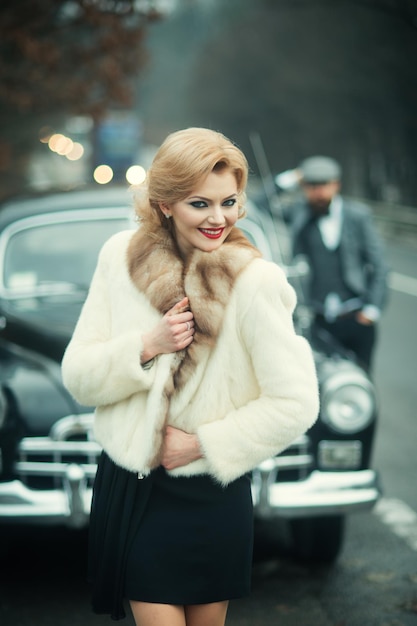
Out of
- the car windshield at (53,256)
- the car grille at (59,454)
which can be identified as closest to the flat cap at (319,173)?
the car windshield at (53,256)

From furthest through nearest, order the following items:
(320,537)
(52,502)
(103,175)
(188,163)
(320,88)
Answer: (320,88), (103,175), (320,537), (52,502), (188,163)

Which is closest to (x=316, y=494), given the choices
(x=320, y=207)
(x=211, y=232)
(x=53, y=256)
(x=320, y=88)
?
(x=53, y=256)

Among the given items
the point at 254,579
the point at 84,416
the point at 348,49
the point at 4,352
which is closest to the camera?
the point at 84,416

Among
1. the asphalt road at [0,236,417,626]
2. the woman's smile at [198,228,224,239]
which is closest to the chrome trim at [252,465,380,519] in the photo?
the asphalt road at [0,236,417,626]

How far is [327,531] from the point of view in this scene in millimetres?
4840

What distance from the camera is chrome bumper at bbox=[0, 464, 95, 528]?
432 centimetres

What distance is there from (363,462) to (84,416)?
1.32 metres

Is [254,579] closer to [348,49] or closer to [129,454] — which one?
[129,454]

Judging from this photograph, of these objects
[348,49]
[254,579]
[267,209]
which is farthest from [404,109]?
[254,579]

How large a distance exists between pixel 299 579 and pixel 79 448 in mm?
1207

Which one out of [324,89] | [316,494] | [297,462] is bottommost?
[316,494]

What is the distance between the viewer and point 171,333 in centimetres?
255

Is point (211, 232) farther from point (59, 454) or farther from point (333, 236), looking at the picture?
point (333, 236)

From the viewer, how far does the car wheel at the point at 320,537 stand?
4.84 m
